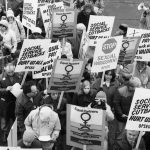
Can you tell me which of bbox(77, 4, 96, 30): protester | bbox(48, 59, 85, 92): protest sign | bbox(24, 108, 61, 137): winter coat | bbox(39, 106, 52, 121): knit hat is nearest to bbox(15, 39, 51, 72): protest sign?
bbox(48, 59, 85, 92): protest sign

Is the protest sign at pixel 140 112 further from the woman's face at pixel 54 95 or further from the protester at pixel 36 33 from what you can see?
the protester at pixel 36 33

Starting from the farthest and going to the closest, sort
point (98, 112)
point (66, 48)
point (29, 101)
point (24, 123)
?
point (66, 48)
point (29, 101)
point (24, 123)
point (98, 112)

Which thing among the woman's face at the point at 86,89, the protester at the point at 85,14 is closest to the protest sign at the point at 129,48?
the woman's face at the point at 86,89

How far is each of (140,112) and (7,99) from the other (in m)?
3.12

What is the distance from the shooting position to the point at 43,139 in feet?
38.1

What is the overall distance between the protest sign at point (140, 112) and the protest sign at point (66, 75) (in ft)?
6.18

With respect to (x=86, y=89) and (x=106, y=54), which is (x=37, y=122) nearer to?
(x=86, y=89)

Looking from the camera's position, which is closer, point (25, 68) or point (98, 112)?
point (98, 112)

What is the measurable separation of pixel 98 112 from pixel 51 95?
204 centimetres

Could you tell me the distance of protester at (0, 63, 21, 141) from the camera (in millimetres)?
13875

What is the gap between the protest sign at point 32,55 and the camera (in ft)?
46.3

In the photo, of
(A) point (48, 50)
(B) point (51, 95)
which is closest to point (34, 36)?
(A) point (48, 50)

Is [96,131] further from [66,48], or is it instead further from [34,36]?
[34,36]

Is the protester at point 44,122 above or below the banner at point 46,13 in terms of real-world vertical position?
below
